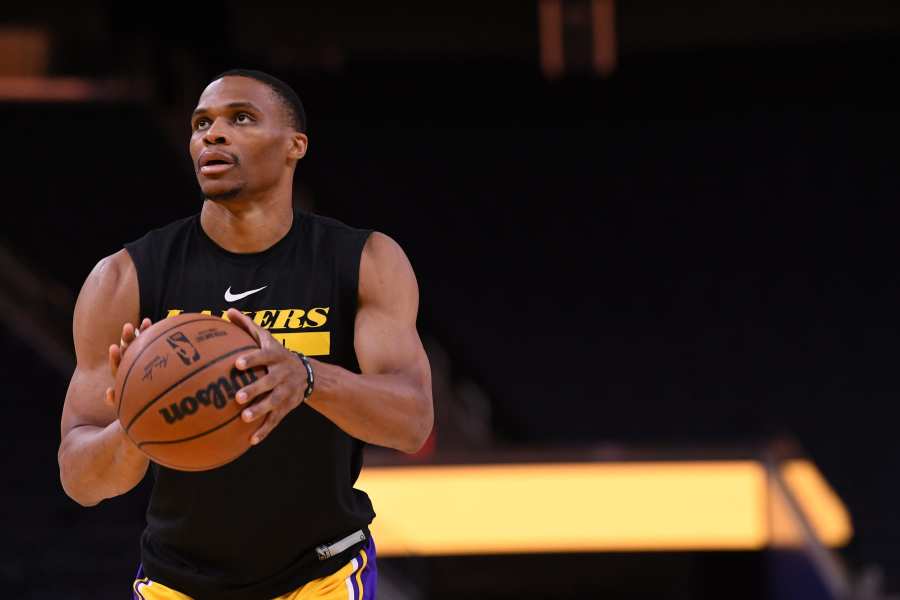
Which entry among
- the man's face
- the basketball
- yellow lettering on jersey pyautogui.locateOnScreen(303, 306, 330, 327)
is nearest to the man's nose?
the man's face

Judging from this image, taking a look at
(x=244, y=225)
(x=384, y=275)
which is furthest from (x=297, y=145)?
(x=384, y=275)

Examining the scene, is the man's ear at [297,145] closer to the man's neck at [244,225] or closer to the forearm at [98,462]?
the man's neck at [244,225]

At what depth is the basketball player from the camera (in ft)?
9.95

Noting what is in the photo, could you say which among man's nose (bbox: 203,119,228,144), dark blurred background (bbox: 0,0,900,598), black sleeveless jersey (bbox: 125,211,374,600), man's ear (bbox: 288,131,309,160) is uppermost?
dark blurred background (bbox: 0,0,900,598)

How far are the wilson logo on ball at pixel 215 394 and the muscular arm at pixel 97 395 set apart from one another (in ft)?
1.21

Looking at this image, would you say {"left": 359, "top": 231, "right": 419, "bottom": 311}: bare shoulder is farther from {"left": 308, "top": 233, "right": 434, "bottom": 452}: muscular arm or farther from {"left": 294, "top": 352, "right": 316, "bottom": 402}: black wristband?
{"left": 294, "top": 352, "right": 316, "bottom": 402}: black wristband

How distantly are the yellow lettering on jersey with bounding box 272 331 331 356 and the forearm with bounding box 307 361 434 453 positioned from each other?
7.0 inches

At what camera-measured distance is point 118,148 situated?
40.4ft

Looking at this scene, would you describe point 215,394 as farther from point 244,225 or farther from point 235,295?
point 244,225

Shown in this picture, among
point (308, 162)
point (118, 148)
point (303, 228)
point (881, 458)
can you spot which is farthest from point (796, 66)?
point (303, 228)

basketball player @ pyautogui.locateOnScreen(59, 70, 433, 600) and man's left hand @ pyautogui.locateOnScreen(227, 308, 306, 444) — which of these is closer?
man's left hand @ pyautogui.locateOnScreen(227, 308, 306, 444)

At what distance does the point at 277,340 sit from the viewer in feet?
9.62

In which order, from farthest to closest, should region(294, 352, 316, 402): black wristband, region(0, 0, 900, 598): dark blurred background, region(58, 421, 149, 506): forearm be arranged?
1. region(0, 0, 900, 598): dark blurred background
2. region(58, 421, 149, 506): forearm
3. region(294, 352, 316, 402): black wristband

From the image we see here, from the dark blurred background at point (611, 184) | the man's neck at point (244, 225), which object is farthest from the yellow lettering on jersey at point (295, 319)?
the dark blurred background at point (611, 184)
